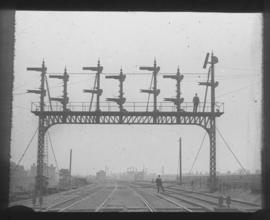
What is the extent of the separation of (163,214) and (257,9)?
380cm

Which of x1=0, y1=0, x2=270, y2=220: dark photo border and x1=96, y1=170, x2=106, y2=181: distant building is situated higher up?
x1=0, y1=0, x2=270, y2=220: dark photo border

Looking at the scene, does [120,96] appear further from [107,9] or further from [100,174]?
[100,174]

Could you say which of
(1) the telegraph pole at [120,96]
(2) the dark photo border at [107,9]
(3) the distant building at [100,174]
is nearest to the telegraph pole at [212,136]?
(1) the telegraph pole at [120,96]

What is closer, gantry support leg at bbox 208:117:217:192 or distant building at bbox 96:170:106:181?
gantry support leg at bbox 208:117:217:192

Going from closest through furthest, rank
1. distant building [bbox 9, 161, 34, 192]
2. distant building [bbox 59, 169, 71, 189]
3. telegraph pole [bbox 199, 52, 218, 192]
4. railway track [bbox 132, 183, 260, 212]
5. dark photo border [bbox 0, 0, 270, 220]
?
1. dark photo border [bbox 0, 0, 270, 220]
2. distant building [bbox 9, 161, 34, 192]
3. railway track [bbox 132, 183, 260, 212]
4. telegraph pole [bbox 199, 52, 218, 192]
5. distant building [bbox 59, 169, 71, 189]

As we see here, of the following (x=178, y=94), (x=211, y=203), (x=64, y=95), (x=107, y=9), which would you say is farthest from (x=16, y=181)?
(x=107, y=9)

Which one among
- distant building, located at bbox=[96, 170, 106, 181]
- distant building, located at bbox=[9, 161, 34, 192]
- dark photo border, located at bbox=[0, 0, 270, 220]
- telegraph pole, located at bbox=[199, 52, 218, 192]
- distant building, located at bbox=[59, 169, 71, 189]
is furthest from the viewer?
distant building, located at bbox=[96, 170, 106, 181]

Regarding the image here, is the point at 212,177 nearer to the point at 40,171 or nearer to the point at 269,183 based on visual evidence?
the point at 40,171

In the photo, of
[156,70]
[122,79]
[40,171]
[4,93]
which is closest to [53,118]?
[40,171]

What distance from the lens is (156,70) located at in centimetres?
Result: 4322

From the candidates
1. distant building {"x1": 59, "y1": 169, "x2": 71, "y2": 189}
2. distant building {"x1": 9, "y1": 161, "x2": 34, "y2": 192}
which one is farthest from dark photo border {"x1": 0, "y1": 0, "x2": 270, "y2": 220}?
distant building {"x1": 59, "y1": 169, "x2": 71, "y2": 189}

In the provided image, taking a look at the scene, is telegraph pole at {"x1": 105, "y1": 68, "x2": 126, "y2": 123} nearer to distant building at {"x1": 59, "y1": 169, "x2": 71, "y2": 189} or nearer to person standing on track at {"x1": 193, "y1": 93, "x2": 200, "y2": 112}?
person standing on track at {"x1": 193, "y1": 93, "x2": 200, "y2": 112}

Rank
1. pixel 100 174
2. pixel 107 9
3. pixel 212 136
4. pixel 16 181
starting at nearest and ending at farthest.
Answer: pixel 107 9, pixel 212 136, pixel 16 181, pixel 100 174

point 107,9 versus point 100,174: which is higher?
point 107,9
